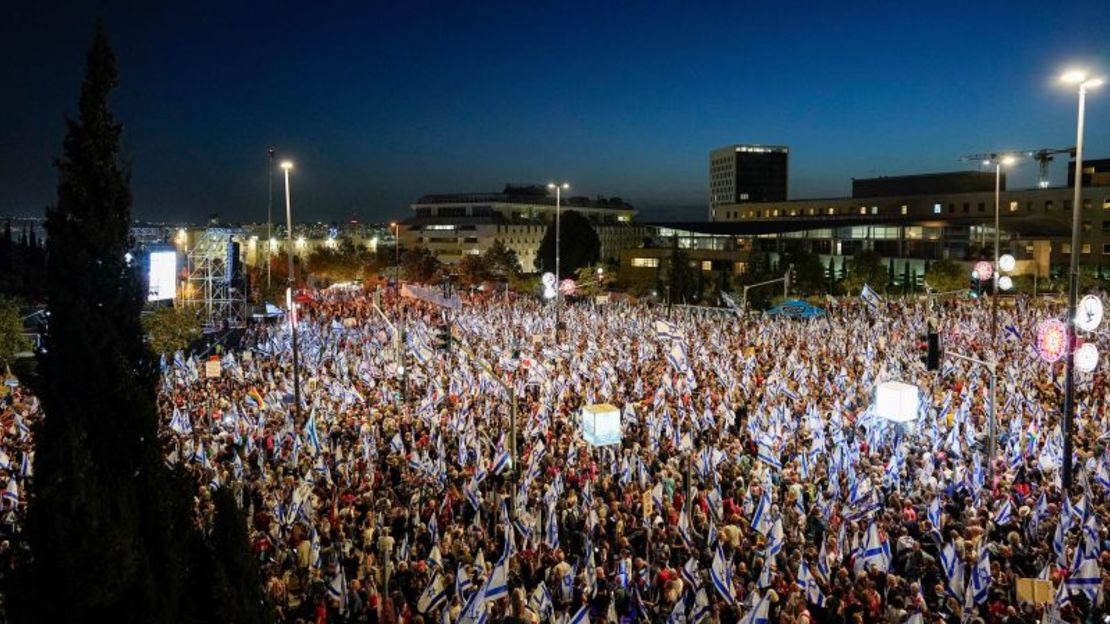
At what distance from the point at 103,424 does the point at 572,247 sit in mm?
79674

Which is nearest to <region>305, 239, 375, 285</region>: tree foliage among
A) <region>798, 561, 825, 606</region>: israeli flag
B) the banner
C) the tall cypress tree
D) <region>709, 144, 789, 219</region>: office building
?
the banner

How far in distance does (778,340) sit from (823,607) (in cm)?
2172

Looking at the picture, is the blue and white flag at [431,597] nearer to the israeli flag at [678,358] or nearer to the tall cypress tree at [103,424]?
the tall cypress tree at [103,424]

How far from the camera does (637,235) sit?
153 m

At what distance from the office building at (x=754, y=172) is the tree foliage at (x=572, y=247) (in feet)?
327

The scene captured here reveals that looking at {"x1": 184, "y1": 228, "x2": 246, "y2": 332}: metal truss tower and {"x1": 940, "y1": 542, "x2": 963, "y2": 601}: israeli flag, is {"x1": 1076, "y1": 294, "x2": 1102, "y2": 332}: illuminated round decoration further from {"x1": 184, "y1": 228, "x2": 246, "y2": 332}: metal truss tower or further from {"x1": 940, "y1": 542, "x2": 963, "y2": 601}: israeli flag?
{"x1": 184, "y1": 228, "x2": 246, "y2": 332}: metal truss tower

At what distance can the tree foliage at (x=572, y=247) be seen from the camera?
84312mm

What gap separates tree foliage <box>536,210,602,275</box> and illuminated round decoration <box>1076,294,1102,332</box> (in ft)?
224

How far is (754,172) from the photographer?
185000 millimetres

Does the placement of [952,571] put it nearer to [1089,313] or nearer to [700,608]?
[700,608]

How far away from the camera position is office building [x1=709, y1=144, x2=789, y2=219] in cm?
18350

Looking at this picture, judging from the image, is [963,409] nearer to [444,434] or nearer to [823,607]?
[823,607]

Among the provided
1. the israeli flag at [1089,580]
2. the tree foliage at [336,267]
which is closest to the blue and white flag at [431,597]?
the israeli flag at [1089,580]

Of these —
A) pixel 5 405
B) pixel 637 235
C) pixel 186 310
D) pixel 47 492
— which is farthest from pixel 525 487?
pixel 637 235
